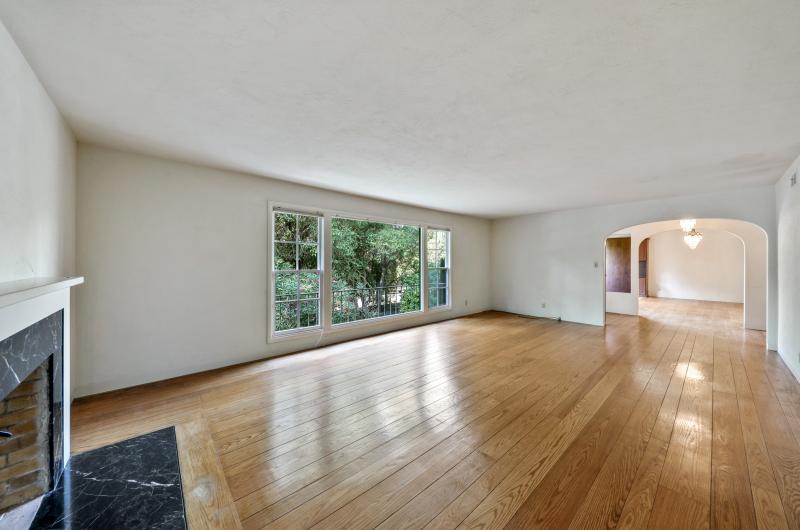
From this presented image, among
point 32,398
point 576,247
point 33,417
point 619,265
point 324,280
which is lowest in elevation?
point 33,417

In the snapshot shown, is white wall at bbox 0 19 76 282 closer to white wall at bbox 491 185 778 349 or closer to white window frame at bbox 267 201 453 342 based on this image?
white window frame at bbox 267 201 453 342

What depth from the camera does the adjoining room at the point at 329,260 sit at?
1542 millimetres

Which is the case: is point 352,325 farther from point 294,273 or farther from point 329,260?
point 294,273

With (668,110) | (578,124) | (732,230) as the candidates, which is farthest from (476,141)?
(732,230)

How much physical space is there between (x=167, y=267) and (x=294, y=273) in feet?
4.83

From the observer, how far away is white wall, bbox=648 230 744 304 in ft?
31.5

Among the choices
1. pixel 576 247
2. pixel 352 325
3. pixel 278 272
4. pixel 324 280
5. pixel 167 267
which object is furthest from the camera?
pixel 576 247

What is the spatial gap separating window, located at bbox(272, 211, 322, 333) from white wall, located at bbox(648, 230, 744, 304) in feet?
39.5

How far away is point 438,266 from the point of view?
6777 millimetres

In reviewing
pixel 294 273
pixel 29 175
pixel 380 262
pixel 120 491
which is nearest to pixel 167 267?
pixel 294 273

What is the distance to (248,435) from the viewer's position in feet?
7.58

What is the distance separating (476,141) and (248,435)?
3128 mm

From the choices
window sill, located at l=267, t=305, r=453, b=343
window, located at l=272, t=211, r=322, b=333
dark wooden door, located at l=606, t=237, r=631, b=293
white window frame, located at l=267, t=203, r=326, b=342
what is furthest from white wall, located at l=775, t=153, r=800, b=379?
window, located at l=272, t=211, r=322, b=333

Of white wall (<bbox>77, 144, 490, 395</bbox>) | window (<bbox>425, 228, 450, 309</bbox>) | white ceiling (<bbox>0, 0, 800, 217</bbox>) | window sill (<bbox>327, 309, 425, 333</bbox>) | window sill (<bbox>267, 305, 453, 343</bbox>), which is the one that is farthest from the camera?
window (<bbox>425, 228, 450, 309</bbox>)
